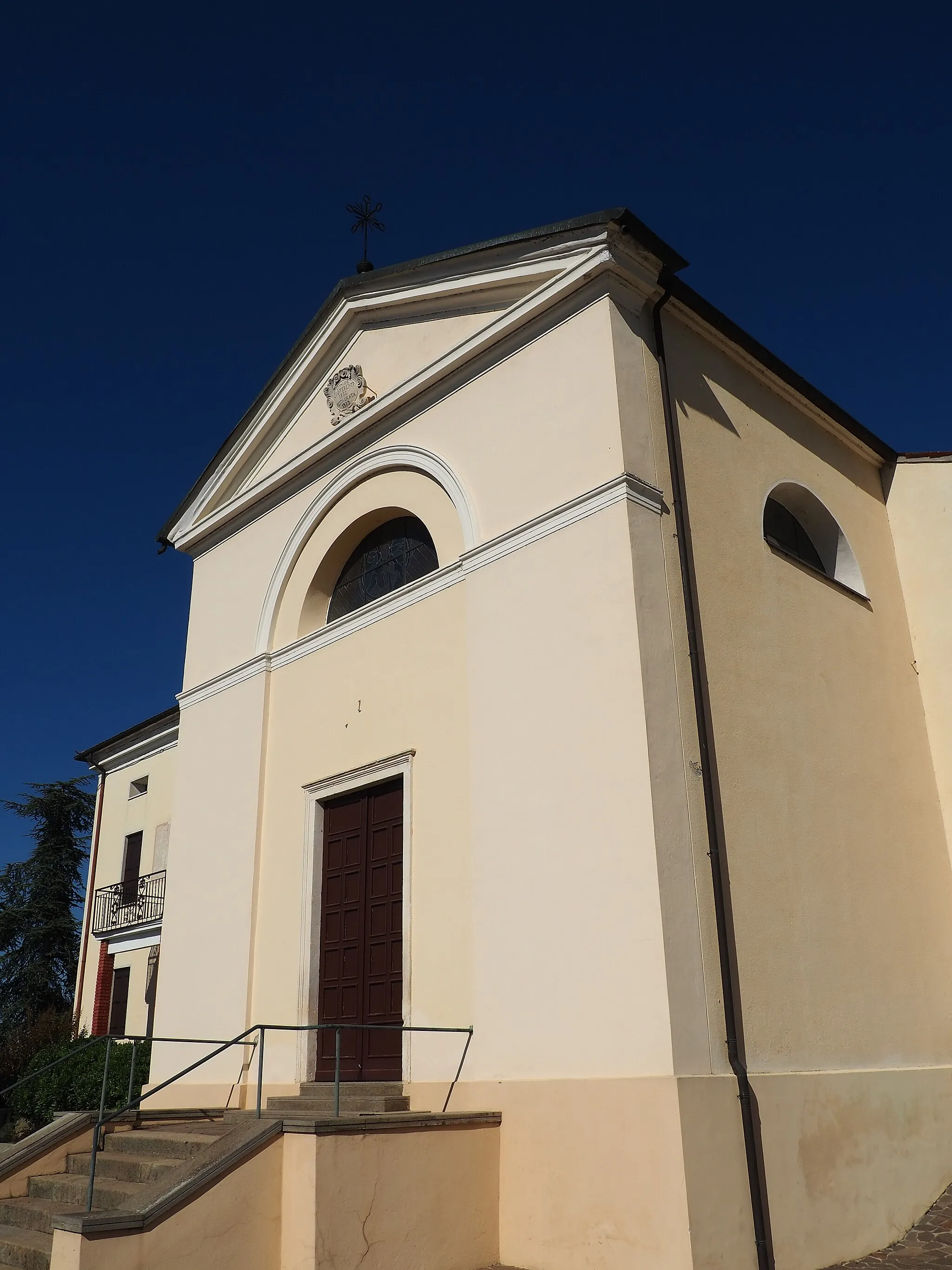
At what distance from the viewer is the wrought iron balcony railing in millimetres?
21688

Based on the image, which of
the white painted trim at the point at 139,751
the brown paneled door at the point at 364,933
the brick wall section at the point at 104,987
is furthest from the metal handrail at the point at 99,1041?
the brick wall section at the point at 104,987

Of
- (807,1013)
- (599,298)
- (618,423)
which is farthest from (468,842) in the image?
(599,298)

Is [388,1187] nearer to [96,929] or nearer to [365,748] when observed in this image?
[365,748]

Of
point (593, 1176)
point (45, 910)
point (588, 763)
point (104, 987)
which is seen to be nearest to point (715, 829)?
point (588, 763)

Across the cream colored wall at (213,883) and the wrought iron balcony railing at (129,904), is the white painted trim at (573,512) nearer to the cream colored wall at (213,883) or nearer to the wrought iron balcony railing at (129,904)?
the cream colored wall at (213,883)

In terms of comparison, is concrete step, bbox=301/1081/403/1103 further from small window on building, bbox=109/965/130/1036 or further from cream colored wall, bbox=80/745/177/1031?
small window on building, bbox=109/965/130/1036

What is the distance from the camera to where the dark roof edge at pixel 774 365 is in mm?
9789

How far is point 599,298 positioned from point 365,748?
15.0 ft

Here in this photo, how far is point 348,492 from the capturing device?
11.6 metres

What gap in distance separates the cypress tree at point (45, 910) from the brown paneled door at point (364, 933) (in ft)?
75.7

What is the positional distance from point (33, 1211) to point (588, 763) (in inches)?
202

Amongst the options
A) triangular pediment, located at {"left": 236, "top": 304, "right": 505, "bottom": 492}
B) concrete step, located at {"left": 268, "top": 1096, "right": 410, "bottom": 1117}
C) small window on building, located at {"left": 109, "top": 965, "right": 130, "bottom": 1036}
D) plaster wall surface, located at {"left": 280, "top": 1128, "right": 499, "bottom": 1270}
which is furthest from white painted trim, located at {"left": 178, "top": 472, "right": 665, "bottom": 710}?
small window on building, located at {"left": 109, "top": 965, "right": 130, "bottom": 1036}

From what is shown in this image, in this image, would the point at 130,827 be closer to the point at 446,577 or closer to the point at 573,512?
the point at 446,577

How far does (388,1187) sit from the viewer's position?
275 inches
